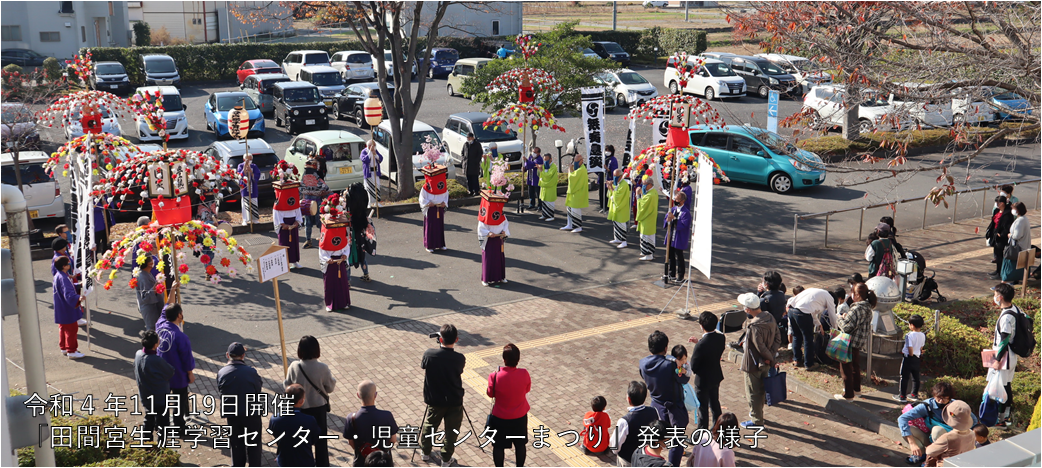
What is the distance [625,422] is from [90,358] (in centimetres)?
768

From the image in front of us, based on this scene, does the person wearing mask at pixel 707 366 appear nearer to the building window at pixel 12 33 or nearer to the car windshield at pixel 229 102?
the car windshield at pixel 229 102

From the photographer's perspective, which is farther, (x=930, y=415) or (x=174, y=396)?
(x=174, y=396)

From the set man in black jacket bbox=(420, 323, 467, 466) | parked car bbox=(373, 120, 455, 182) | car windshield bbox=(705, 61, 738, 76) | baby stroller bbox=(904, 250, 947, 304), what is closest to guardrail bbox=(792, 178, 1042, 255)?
baby stroller bbox=(904, 250, 947, 304)

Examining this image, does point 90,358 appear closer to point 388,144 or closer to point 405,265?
point 405,265

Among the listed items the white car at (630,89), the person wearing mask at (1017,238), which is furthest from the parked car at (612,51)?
the person wearing mask at (1017,238)

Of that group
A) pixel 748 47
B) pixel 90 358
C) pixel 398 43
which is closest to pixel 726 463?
pixel 90 358

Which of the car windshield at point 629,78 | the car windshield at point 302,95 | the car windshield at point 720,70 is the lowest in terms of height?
the car windshield at point 302,95

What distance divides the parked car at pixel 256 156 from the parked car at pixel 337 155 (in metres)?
0.73

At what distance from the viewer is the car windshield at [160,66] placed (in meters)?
34.1

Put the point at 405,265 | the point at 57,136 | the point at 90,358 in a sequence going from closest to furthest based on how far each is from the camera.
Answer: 1. the point at 90,358
2. the point at 405,265
3. the point at 57,136

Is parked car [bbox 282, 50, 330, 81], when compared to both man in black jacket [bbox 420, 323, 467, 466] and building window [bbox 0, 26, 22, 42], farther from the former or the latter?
man in black jacket [bbox 420, 323, 467, 466]

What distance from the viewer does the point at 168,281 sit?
12.2 m

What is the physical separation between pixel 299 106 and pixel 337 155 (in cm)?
834

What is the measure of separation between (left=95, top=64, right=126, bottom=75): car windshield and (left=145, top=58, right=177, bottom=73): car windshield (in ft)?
3.62
